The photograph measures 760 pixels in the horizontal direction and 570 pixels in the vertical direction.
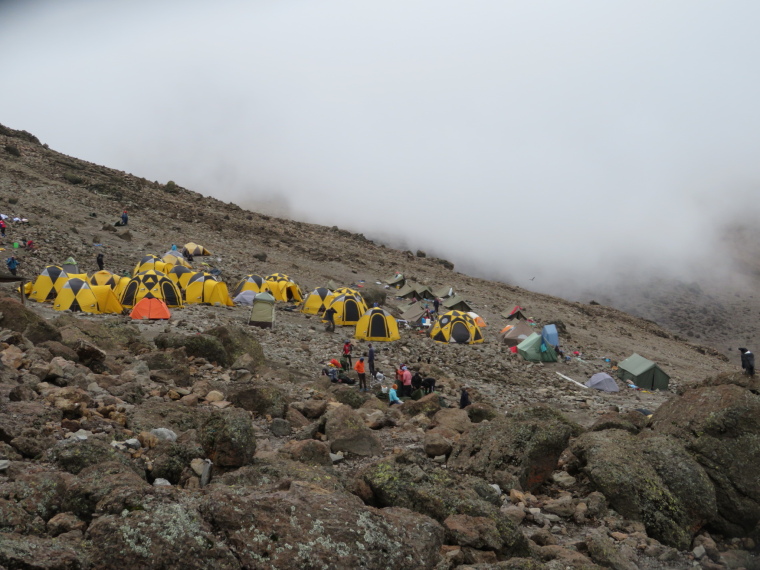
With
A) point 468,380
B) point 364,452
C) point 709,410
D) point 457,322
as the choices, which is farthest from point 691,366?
point 364,452

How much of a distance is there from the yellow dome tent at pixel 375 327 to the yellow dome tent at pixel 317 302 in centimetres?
347

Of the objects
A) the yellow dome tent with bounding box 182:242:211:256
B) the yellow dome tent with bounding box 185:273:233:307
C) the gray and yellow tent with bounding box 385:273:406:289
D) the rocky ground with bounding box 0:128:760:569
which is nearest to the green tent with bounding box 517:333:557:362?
the rocky ground with bounding box 0:128:760:569

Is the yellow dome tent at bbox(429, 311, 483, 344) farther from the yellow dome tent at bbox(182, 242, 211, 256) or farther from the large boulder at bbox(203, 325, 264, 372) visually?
the yellow dome tent at bbox(182, 242, 211, 256)

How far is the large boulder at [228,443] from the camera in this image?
6.54 metres

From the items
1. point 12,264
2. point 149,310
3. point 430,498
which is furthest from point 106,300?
point 430,498

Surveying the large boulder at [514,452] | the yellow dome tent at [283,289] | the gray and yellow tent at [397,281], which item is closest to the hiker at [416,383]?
the large boulder at [514,452]

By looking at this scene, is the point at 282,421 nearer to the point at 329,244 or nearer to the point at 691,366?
the point at 691,366

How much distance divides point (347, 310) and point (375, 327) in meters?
2.45

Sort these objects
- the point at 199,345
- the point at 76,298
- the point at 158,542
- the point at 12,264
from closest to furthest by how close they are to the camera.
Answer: the point at 158,542
the point at 199,345
the point at 76,298
the point at 12,264

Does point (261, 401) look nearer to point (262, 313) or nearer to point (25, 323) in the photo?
point (25, 323)

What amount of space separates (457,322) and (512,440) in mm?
19026

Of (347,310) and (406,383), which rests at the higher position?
(347,310)

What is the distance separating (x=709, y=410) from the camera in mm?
8750

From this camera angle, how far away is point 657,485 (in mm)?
7617
